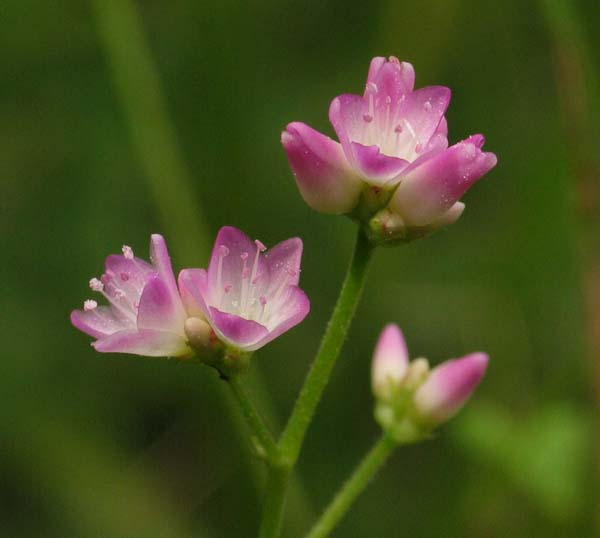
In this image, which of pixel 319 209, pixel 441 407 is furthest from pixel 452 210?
pixel 441 407

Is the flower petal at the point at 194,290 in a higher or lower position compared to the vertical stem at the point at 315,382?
higher

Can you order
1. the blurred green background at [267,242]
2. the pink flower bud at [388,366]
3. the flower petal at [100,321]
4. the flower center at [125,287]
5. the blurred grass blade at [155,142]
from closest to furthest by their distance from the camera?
the flower petal at [100,321] < the flower center at [125,287] < the pink flower bud at [388,366] < the blurred grass blade at [155,142] < the blurred green background at [267,242]

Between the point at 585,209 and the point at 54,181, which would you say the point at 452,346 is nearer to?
the point at 585,209

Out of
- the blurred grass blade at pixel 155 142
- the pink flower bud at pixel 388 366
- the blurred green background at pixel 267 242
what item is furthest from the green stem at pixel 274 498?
the blurred green background at pixel 267 242

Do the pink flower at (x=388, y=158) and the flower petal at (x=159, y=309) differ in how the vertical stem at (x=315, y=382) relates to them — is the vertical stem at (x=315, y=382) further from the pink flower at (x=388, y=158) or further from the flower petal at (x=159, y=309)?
the flower petal at (x=159, y=309)

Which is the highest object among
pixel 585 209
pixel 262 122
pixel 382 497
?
pixel 262 122

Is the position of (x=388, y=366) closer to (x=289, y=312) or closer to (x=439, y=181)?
(x=289, y=312)
